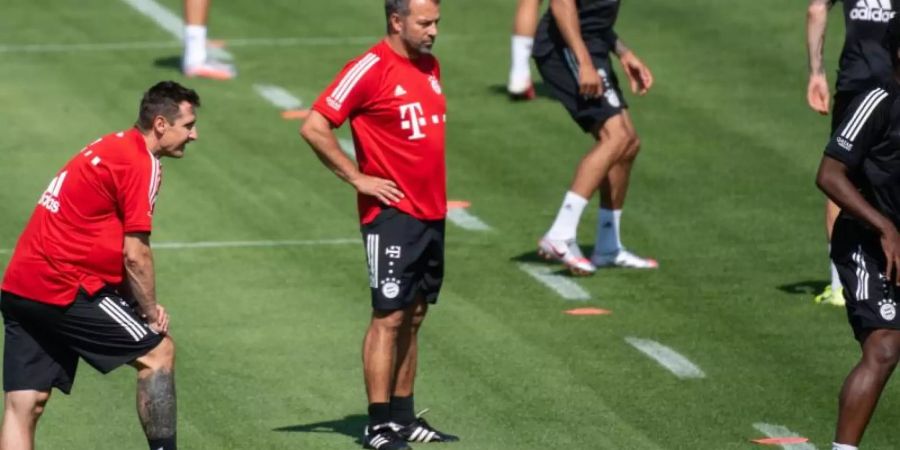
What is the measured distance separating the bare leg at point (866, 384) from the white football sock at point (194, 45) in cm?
1066

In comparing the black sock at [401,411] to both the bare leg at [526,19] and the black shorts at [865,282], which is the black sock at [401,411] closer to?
the black shorts at [865,282]

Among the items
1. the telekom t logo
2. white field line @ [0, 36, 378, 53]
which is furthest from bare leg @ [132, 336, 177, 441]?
white field line @ [0, 36, 378, 53]

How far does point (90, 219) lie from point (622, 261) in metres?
5.68

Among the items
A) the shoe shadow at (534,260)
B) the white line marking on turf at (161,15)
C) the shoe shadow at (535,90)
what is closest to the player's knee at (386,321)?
the shoe shadow at (534,260)

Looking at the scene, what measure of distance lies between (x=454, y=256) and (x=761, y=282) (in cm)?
202

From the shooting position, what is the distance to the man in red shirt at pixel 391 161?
1050 cm

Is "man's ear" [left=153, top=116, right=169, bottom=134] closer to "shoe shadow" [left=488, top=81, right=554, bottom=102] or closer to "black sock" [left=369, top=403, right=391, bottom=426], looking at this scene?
"black sock" [left=369, top=403, right=391, bottom=426]

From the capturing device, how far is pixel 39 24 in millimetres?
21766

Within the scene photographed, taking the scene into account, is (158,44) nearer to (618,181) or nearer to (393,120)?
(618,181)

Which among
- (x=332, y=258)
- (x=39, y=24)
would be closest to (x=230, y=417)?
(x=332, y=258)

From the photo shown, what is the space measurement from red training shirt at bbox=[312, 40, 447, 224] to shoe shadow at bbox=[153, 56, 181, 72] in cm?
963

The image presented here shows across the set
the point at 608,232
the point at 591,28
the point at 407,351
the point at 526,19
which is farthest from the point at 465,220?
the point at 407,351

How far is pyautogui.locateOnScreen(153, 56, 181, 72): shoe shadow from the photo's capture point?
66.0 ft

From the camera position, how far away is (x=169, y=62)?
66.7 feet
